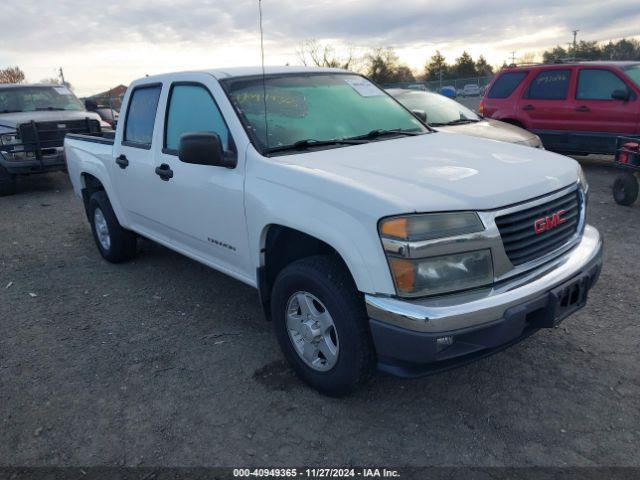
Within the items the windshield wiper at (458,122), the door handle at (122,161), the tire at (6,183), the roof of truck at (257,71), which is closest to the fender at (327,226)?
the roof of truck at (257,71)

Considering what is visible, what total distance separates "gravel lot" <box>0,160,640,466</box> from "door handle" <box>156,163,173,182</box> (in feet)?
3.71

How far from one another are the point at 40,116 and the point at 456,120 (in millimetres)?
7500

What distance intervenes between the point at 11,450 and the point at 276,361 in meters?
1.55

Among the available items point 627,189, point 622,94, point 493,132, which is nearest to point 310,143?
point 493,132

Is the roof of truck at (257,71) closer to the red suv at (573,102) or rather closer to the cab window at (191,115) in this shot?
the cab window at (191,115)

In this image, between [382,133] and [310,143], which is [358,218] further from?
[382,133]

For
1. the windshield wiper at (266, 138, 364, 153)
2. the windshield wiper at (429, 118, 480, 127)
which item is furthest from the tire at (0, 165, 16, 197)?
the windshield wiper at (266, 138, 364, 153)

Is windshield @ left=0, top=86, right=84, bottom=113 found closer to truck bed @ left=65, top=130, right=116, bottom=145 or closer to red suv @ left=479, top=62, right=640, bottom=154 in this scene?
truck bed @ left=65, top=130, right=116, bottom=145

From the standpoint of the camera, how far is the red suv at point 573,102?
29.2 ft

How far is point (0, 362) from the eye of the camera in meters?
3.80

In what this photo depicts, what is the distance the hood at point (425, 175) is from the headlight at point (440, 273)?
0.23 metres

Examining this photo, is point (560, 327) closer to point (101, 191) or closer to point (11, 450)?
point (11, 450)

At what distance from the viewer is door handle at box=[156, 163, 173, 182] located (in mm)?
4047

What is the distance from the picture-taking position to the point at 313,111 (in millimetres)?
3777
